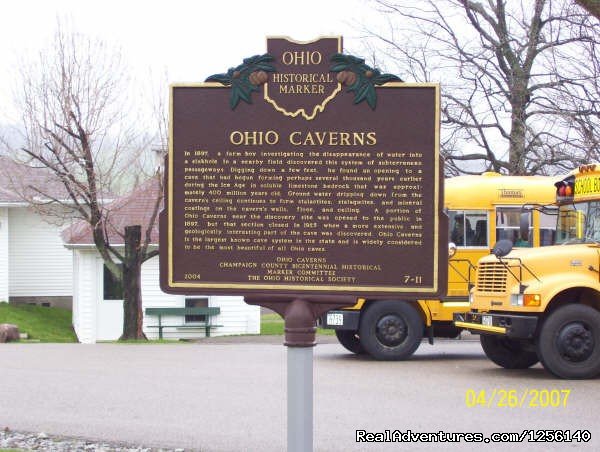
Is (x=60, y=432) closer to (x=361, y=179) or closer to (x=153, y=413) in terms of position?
(x=153, y=413)

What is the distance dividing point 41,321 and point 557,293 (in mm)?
24383

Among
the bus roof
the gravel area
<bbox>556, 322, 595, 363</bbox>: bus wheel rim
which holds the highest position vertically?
the bus roof

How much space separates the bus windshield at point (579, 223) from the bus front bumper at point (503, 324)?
5.40ft

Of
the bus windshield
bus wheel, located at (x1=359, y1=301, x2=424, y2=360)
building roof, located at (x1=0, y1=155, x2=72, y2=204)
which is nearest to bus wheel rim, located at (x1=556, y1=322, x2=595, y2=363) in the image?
the bus windshield

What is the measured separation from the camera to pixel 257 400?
1217 cm

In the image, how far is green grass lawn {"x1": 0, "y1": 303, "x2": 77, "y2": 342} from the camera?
3103 cm

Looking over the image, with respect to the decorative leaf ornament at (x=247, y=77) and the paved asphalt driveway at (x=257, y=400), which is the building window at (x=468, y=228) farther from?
the decorative leaf ornament at (x=247, y=77)

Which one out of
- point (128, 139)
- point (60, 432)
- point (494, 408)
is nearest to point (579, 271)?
point (494, 408)

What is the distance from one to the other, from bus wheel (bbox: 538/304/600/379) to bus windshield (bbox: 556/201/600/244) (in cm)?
129

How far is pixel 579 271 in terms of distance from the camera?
13.3m

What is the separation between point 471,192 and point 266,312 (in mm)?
36318

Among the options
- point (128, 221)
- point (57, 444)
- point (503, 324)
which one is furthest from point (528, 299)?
point (128, 221)

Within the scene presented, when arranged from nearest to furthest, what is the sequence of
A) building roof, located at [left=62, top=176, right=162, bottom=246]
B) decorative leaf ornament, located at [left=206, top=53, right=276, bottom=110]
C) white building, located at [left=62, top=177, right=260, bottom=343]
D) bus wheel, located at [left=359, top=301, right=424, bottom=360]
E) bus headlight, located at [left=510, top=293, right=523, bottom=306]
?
decorative leaf ornament, located at [left=206, top=53, right=276, bottom=110] < bus headlight, located at [left=510, top=293, right=523, bottom=306] < bus wheel, located at [left=359, top=301, right=424, bottom=360] < building roof, located at [left=62, top=176, right=162, bottom=246] < white building, located at [left=62, top=177, right=260, bottom=343]
